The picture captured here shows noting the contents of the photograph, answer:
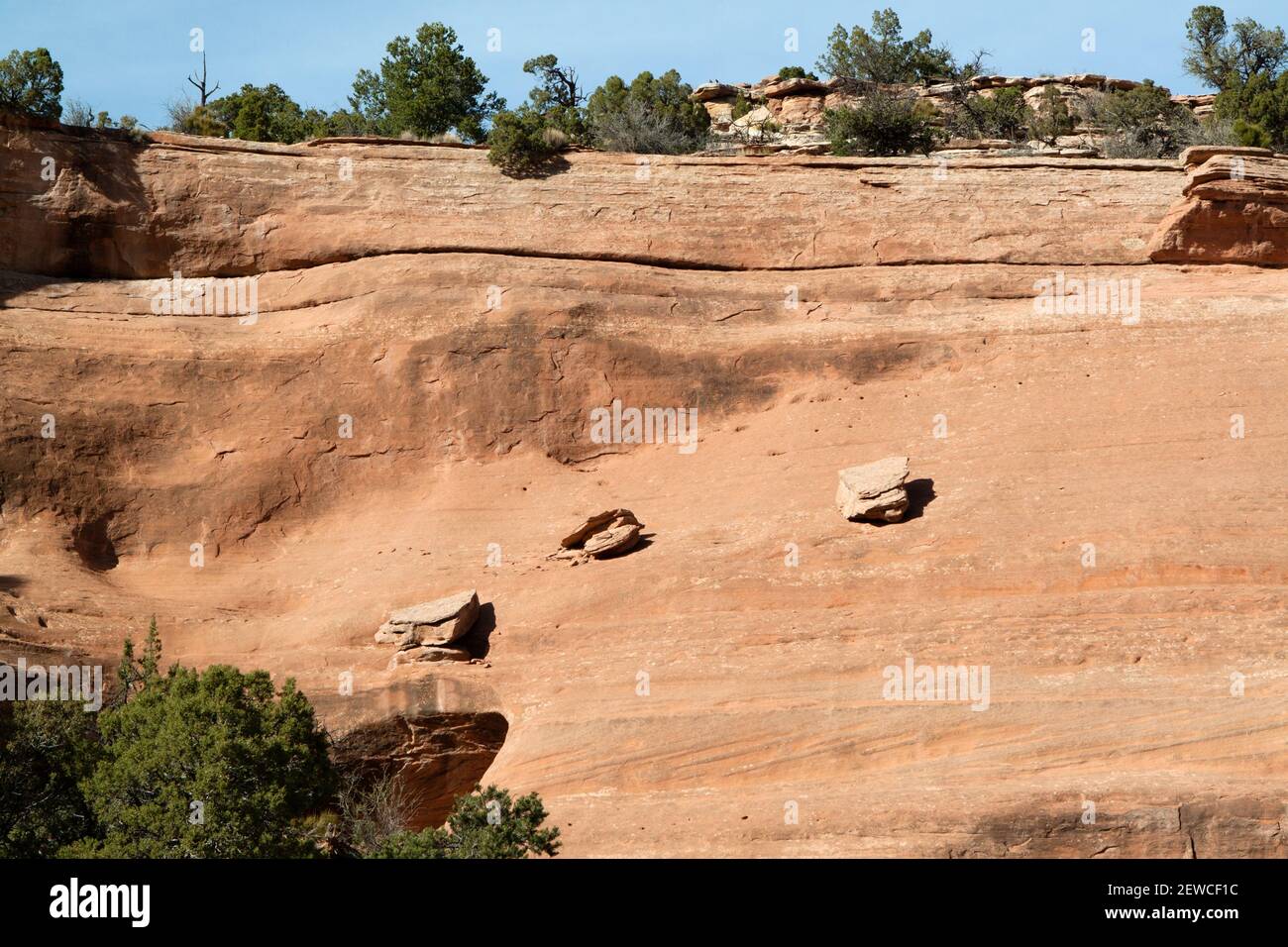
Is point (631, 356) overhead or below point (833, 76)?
below

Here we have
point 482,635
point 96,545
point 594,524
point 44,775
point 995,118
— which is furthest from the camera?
point 995,118

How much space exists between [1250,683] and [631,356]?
37.6 feet

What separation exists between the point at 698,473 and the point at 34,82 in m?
14.7

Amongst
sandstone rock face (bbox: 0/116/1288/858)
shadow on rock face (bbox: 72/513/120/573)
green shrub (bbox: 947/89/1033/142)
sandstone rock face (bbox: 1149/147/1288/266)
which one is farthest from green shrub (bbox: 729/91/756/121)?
shadow on rock face (bbox: 72/513/120/573)

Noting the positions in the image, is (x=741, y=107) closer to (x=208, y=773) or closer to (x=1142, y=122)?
(x=1142, y=122)

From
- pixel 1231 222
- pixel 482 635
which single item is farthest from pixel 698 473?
pixel 1231 222

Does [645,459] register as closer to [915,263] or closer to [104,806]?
[915,263]

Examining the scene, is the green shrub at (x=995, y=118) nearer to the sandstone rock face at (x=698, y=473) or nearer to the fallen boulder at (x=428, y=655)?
the sandstone rock face at (x=698, y=473)

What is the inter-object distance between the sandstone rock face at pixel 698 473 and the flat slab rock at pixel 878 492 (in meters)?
0.33

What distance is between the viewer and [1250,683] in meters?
17.1

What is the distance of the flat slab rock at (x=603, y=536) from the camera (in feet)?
69.6

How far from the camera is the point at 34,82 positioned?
27.8 m

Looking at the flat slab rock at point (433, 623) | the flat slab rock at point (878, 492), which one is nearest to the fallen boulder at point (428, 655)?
the flat slab rock at point (433, 623)
